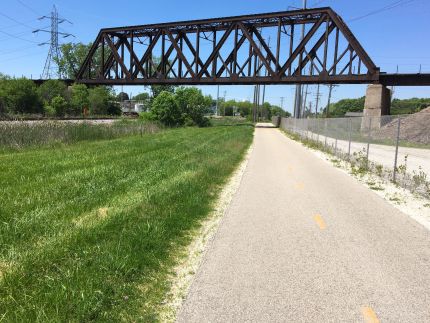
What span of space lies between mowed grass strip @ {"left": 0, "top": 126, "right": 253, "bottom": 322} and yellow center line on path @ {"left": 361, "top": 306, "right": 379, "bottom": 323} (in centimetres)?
213

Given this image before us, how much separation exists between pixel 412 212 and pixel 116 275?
294 inches

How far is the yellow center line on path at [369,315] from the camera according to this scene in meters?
4.43

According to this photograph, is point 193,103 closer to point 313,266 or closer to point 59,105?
point 59,105

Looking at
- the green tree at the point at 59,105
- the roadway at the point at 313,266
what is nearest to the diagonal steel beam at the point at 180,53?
the green tree at the point at 59,105

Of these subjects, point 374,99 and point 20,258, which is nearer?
point 20,258

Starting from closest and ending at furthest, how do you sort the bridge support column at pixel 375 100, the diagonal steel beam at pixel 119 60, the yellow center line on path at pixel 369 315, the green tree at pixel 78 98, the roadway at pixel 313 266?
the yellow center line on path at pixel 369 315
the roadway at pixel 313 266
the bridge support column at pixel 375 100
the diagonal steel beam at pixel 119 60
the green tree at pixel 78 98

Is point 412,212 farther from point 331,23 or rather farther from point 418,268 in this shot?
point 331,23

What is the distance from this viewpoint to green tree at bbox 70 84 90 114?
69625mm

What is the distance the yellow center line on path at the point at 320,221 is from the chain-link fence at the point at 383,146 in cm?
444

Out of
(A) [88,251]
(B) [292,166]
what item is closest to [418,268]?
(A) [88,251]

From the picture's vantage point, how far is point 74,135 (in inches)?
956

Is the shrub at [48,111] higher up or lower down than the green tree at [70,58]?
lower down

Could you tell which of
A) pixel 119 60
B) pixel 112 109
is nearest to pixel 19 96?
pixel 119 60

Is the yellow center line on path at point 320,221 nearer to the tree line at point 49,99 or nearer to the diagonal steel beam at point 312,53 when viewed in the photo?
the diagonal steel beam at point 312,53
